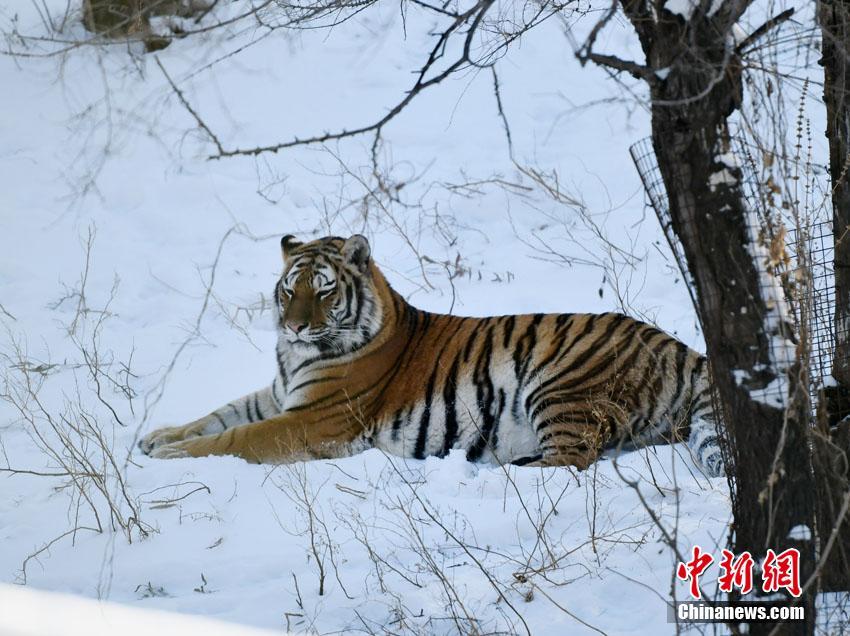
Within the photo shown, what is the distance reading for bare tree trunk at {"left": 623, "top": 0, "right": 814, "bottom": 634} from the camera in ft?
8.89

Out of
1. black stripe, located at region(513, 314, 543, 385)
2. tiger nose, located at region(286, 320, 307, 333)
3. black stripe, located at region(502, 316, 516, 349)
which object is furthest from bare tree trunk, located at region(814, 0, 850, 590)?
tiger nose, located at region(286, 320, 307, 333)

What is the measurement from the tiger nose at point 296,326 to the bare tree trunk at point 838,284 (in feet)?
9.90

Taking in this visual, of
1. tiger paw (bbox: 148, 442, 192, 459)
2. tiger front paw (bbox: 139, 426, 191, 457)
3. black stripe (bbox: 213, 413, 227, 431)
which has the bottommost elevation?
tiger paw (bbox: 148, 442, 192, 459)

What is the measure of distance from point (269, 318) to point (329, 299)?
1600 millimetres

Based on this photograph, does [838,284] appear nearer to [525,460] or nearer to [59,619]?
[525,460]

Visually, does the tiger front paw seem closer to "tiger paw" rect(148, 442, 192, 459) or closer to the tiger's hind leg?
"tiger paw" rect(148, 442, 192, 459)

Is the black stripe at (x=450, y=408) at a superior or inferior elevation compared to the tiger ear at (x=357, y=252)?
inferior

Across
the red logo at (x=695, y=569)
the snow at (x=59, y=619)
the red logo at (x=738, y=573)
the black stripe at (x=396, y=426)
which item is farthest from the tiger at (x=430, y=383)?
the snow at (x=59, y=619)

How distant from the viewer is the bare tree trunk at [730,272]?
2.71 m

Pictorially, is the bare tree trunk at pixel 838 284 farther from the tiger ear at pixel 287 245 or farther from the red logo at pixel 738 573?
the tiger ear at pixel 287 245

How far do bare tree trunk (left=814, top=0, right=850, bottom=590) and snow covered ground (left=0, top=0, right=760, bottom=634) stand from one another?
18.0 inches

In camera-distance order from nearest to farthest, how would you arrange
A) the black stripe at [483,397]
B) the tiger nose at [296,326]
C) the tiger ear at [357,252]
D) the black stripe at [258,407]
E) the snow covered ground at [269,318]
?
the snow covered ground at [269,318]
the black stripe at [483,397]
the tiger nose at [296,326]
the tiger ear at [357,252]
the black stripe at [258,407]

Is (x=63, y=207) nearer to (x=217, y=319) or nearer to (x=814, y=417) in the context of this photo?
(x=217, y=319)

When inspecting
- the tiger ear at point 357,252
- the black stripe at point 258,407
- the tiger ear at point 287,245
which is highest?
the tiger ear at point 287,245
